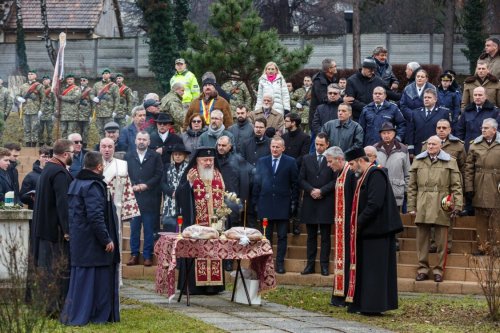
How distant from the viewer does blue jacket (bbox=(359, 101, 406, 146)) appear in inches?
786

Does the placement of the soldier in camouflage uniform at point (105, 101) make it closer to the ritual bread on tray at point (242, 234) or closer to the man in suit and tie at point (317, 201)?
the man in suit and tie at point (317, 201)

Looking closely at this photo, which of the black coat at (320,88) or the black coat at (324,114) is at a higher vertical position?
the black coat at (320,88)

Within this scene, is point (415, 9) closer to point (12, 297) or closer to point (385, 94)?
point (385, 94)

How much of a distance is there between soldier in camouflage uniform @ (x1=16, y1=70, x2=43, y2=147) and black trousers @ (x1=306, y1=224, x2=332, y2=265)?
42.9 ft

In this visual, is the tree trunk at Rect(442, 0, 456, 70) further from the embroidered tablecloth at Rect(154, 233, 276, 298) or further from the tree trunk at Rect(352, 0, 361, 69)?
the embroidered tablecloth at Rect(154, 233, 276, 298)

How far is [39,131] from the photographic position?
29.9m

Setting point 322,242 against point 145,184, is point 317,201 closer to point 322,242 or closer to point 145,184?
point 322,242

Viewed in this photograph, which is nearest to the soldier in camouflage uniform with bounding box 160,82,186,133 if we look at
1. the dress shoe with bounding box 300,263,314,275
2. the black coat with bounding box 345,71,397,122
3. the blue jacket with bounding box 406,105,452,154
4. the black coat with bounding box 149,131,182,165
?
the black coat with bounding box 149,131,182,165

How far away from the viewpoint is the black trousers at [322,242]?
18.2 metres

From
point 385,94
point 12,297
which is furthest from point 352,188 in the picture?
point 12,297

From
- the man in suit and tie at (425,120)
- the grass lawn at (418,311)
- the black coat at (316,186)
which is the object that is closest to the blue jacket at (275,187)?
the black coat at (316,186)

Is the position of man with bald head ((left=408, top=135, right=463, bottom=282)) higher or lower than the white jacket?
lower

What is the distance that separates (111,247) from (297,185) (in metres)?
5.49

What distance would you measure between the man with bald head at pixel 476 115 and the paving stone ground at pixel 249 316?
16.8 ft
